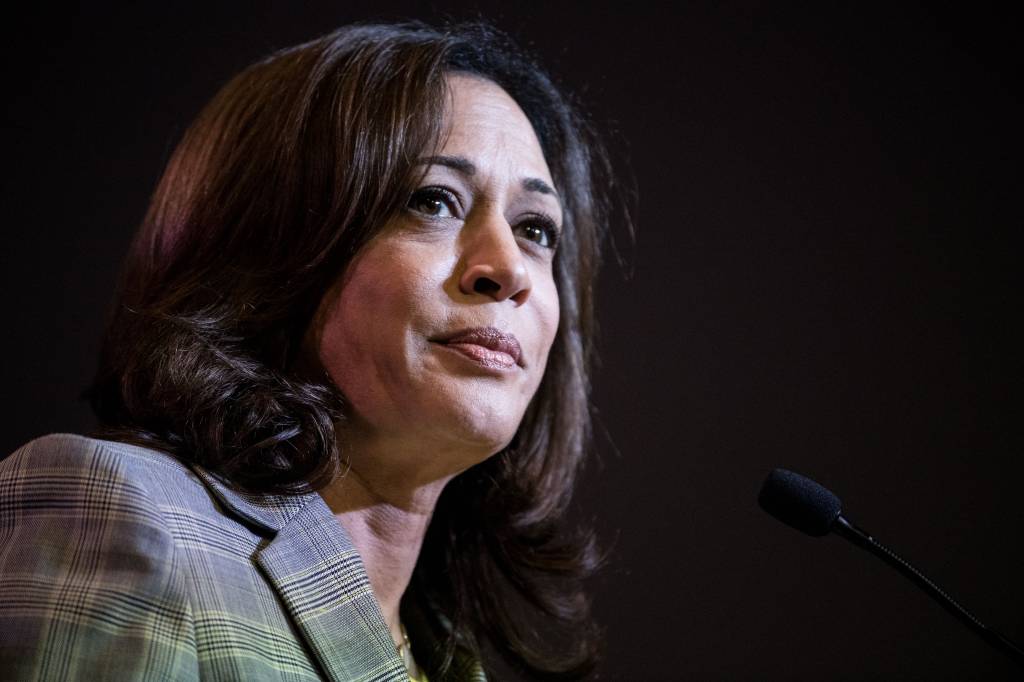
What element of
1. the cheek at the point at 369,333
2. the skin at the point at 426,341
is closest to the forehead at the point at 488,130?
the skin at the point at 426,341

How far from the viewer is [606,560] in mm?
2141

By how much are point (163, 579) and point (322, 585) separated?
10.7 inches

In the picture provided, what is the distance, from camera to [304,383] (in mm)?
1430

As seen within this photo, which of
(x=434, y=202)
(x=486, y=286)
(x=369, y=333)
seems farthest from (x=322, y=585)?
(x=434, y=202)

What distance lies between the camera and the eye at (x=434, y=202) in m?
1.50

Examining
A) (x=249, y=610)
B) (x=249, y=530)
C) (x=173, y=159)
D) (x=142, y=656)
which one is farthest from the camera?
(x=173, y=159)

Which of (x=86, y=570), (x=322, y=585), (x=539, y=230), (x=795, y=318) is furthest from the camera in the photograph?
(x=795, y=318)

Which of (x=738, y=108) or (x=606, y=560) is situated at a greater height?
(x=738, y=108)

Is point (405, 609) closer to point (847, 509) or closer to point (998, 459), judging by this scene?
point (847, 509)

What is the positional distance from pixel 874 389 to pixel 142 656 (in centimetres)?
171

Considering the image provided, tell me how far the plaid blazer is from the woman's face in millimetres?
200

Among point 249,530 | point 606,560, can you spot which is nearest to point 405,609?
point 606,560

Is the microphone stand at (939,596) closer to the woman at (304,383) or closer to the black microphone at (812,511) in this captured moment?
the black microphone at (812,511)

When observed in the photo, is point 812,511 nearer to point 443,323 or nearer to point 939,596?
point 939,596
